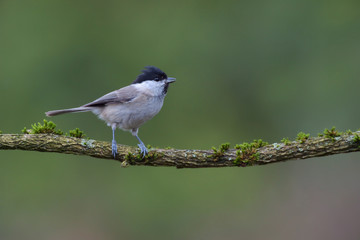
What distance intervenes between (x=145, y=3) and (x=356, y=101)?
483cm

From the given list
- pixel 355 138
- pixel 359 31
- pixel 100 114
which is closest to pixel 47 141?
pixel 100 114

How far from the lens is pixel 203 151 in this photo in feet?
14.5

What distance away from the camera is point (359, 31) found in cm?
903

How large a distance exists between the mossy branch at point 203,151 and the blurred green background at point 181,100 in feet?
14.3

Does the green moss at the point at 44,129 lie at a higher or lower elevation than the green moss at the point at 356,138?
higher

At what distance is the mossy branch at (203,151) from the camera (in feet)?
13.5

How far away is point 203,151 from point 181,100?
4938 millimetres

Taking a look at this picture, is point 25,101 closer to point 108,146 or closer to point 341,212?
point 108,146

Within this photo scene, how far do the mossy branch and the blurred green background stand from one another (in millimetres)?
4348

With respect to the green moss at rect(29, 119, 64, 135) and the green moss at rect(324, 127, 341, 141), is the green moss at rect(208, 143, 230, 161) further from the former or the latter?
the green moss at rect(29, 119, 64, 135)

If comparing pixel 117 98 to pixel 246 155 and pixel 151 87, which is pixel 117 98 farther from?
pixel 246 155

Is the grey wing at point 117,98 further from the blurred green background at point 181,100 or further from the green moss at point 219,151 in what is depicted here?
the blurred green background at point 181,100

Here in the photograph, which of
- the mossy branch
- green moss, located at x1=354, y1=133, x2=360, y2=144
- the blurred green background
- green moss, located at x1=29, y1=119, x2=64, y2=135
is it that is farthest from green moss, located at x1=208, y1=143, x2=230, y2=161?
the blurred green background

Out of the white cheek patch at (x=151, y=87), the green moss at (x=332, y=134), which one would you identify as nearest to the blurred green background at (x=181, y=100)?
the white cheek patch at (x=151, y=87)
